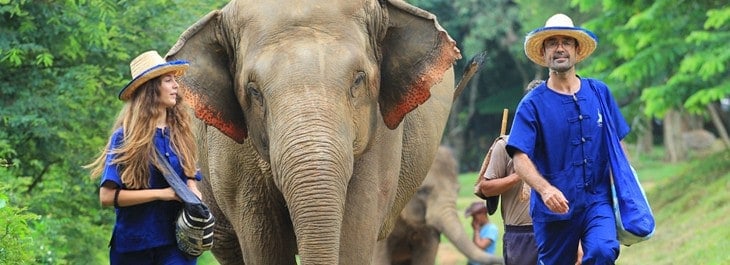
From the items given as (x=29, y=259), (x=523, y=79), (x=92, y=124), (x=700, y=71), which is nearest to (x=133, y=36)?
(x=92, y=124)

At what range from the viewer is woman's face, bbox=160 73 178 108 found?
8.07 meters

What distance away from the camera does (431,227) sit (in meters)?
17.6

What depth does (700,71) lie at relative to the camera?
22812mm

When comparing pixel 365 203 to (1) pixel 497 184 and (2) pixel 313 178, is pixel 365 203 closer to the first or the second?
(1) pixel 497 184

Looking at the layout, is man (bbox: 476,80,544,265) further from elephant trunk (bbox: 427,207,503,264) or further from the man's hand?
elephant trunk (bbox: 427,207,503,264)

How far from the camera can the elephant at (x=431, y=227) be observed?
16.9m

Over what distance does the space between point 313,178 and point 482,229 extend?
1081cm

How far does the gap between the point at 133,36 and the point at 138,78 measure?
6.95m

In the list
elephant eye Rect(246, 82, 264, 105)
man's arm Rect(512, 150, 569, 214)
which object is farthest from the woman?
man's arm Rect(512, 150, 569, 214)

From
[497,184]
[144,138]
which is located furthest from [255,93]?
[497,184]

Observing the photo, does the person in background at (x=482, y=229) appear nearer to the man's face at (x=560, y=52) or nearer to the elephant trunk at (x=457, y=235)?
the elephant trunk at (x=457, y=235)

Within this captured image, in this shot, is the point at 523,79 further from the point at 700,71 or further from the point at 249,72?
the point at 249,72

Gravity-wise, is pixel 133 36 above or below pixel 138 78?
below

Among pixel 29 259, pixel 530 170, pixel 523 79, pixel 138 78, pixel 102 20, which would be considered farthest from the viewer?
pixel 523 79
